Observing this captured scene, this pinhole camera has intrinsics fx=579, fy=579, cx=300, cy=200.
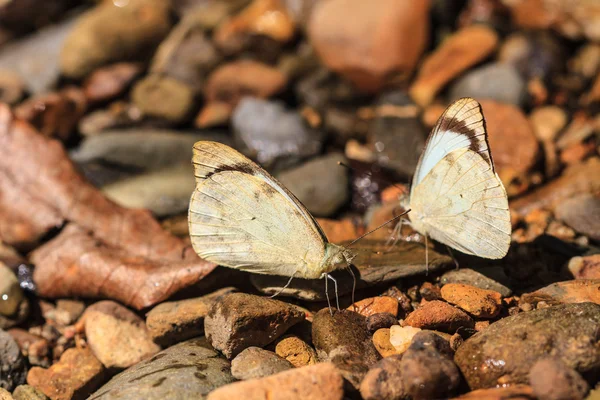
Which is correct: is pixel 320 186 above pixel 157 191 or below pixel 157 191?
below

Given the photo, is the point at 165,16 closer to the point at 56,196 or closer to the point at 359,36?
the point at 359,36

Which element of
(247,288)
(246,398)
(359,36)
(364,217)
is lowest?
(364,217)

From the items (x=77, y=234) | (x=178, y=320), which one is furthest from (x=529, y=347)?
(x=77, y=234)

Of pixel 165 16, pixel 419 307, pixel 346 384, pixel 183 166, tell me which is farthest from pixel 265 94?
pixel 346 384

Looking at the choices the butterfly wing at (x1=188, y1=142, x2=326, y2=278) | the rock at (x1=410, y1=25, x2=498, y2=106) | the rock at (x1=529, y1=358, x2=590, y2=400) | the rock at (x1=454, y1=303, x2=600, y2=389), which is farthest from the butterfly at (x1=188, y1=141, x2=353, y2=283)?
the rock at (x1=410, y1=25, x2=498, y2=106)

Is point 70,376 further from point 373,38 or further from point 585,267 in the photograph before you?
point 373,38

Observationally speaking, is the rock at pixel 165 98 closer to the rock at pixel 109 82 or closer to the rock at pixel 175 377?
the rock at pixel 109 82
